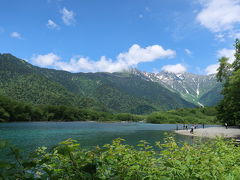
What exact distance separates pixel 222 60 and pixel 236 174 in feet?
200

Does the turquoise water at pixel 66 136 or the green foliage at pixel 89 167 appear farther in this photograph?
the turquoise water at pixel 66 136

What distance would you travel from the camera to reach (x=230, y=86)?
139 ft

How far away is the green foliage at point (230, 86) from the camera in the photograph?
40056 mm

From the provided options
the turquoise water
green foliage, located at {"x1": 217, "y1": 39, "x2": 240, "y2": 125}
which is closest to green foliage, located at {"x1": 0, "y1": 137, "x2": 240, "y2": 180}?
the turquoise water

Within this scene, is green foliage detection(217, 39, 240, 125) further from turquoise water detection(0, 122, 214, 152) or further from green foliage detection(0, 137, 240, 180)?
green foliage detection(0, 137, 240, 180)

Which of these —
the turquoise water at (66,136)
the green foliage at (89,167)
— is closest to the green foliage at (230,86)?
the turquoise water at (66,136)

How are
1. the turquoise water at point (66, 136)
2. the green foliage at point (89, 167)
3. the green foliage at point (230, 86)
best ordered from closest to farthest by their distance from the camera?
the green foliage at point (89, 167)
the green foliage at point (230, 86)
the turquoise water at point (66, 136)

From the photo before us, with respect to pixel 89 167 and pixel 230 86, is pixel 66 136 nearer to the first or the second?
pixel 230 86

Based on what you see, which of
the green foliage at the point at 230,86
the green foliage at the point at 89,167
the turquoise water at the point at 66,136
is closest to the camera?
the green foliage at the point at 89,167

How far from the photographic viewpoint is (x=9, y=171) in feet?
8.33

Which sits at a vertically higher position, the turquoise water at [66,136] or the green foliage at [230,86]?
the green foliage at [230,86]

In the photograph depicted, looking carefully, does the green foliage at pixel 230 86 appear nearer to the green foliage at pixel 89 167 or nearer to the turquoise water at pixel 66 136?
the turquoise water at pixel 66 136

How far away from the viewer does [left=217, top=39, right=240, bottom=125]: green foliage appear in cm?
4006

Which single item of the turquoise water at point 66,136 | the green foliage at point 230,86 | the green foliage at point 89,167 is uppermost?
the green foliage at point 230,86
